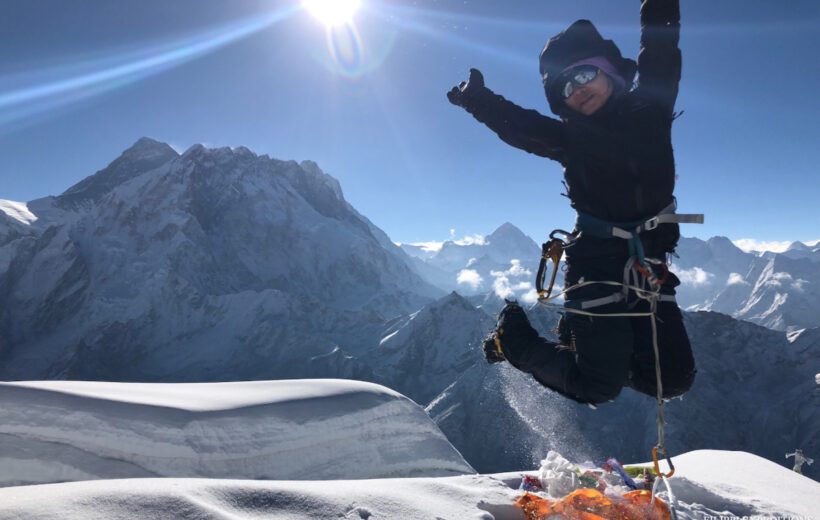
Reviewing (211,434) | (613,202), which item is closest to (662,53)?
(613,202)

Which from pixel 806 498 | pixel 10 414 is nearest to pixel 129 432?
pixel 10 414

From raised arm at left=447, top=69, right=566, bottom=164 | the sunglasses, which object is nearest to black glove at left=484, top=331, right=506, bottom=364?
raised arm at left=447, top=69, right=566, bottom=164

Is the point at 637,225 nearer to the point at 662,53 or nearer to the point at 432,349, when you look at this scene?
the point at 662,53

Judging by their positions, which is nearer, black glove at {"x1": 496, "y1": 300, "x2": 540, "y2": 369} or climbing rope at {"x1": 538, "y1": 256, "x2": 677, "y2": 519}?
climbing rope at {"x1": 538, "y1": 256, "x2": 677, "y2": 519}

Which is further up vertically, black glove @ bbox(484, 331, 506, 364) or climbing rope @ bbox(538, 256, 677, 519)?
climbing rope @ bbox(538, 256, 677, 519)

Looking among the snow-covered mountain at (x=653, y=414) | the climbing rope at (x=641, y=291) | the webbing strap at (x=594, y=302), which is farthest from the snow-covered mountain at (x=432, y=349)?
the climbing rope at (x=641, y=291)

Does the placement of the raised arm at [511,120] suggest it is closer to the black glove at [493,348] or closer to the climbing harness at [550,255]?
the climbing harness at [550,255]

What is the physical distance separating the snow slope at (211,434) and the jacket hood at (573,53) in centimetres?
536

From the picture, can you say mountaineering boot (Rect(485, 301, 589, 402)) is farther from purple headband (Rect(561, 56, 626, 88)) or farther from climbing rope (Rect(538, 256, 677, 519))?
purple headband (Rect(561, 56, 626, 88))

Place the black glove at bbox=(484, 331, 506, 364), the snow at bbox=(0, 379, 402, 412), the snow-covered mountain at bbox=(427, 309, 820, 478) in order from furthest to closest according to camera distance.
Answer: the snow-covered mountain at bbox=(427, 309, 820, 478), the snow at bbox=(0, 379, 402, 412), the black glove at bbox=(484, 331, 506, 364)

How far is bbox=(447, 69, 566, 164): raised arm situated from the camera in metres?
4.67

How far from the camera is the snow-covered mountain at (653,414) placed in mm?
109062

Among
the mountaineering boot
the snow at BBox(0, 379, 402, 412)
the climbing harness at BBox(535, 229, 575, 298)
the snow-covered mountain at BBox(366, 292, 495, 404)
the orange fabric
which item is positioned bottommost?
the orange fabric

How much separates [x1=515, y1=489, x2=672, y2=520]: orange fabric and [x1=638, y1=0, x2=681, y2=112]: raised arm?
11.4ft
